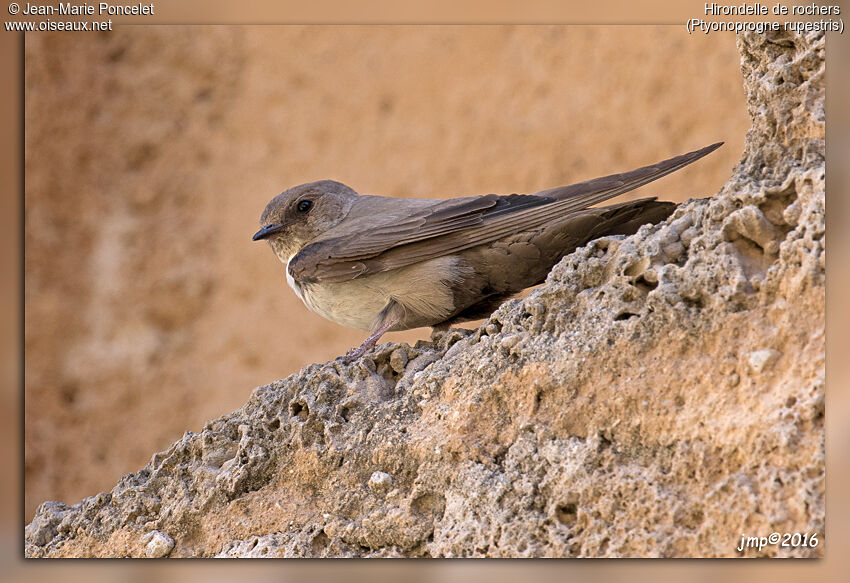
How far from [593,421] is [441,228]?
1176 millimetres

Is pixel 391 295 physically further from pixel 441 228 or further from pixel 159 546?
pixel 159 546

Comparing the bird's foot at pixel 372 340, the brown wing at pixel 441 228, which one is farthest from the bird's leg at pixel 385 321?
the brown wing at pixel 441 228

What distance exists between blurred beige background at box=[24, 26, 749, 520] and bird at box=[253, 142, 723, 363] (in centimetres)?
339

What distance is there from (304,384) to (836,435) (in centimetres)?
136

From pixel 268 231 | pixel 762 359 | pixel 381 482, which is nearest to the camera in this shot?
pixel 762 359

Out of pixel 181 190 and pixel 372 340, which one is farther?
pixel 181 190

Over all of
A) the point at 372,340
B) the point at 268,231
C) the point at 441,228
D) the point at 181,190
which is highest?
the point at 181,190

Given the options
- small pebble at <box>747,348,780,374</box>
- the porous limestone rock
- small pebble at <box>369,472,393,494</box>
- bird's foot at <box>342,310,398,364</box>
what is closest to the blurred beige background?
bird's foot at <box>342,310,398,364</box>

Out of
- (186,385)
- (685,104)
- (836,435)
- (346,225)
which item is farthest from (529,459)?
(186,385)

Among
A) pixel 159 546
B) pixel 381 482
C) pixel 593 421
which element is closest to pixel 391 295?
pixel 381 482

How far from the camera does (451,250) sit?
3.36m

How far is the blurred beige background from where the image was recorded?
7062 millimetres

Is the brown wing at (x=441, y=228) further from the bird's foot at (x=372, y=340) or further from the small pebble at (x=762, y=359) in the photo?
the small pebble at (x=762, y=359)

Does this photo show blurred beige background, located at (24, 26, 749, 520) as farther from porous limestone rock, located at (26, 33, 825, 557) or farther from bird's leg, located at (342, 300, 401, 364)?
porous limestone rock, located at (26, 33, 825, 557)
